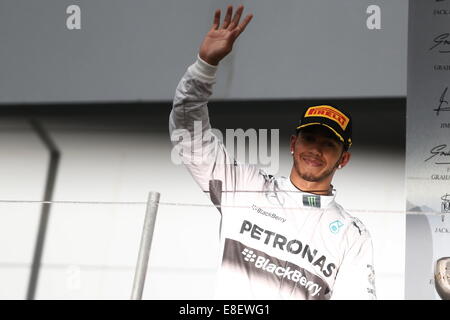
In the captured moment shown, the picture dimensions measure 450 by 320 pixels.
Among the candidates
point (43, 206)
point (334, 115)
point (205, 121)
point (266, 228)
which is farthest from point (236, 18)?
point (43, 206)

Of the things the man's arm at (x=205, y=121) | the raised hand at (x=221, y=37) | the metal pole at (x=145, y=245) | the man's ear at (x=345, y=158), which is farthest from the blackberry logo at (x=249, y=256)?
the raised hand at (x=221, y=37)

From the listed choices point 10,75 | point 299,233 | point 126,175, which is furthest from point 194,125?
point 10,75

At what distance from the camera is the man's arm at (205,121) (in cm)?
284

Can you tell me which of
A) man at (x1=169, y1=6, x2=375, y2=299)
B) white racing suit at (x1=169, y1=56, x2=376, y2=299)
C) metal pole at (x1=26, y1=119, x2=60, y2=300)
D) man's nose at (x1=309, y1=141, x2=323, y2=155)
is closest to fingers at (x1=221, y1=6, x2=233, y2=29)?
man at (x1=169, y1=6, x2=375, y2=299)

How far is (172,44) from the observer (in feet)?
9.54

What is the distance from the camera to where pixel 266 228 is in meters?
2.81

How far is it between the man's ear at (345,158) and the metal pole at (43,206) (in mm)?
1043

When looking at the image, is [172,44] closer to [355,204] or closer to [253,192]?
[253,192]

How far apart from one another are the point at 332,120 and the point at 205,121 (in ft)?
1.50

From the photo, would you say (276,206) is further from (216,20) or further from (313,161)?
(216,20)

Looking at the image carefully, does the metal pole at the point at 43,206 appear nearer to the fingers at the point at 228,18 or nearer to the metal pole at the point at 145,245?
the metal pole at the point at 145,245

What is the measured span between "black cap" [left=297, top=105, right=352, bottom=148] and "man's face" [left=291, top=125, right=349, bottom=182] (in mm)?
18
